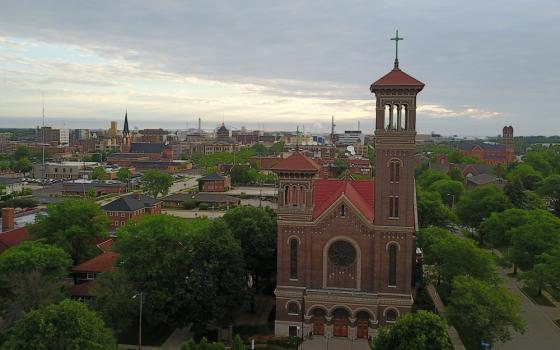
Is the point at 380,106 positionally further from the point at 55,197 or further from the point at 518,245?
the point at 55,197

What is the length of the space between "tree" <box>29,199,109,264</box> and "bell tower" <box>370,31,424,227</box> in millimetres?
34305


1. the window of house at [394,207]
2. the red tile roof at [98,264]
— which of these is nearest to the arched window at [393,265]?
the window of house at [394,207]

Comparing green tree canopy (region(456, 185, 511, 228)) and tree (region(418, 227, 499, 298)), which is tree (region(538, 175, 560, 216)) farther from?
tree (region(418, 227, 499, 298))

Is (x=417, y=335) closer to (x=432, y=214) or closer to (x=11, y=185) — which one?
(x=432, y=214)

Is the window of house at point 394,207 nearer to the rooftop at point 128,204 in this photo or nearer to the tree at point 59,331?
the tree at point 59,331

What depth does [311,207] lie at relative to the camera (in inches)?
1752

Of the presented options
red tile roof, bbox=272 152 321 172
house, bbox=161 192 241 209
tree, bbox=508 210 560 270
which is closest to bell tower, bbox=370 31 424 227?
red tile roof, bbox=272 152 321 172

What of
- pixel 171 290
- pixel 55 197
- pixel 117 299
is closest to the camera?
pixel 117 299

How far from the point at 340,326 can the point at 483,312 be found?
12.0 meters

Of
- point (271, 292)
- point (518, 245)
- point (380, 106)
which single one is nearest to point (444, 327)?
point (380, 106)

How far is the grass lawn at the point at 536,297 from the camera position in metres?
53.8

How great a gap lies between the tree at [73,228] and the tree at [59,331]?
26271 millimetres

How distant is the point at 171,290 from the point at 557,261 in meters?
35.5

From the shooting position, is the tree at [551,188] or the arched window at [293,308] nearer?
the arched window at [293,308]
